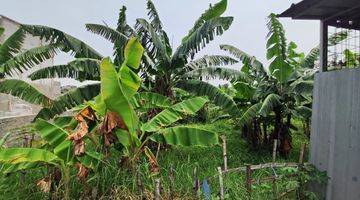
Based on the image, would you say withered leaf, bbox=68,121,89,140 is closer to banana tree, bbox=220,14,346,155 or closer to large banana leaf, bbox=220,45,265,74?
banana tree, bbox=220,14,346,155

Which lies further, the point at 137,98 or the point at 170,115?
the point at 137,98

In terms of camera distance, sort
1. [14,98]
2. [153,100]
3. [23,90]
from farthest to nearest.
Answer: [14,98] < [23,90] < [153,100]

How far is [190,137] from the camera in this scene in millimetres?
6434

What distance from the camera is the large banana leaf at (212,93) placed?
9.05m

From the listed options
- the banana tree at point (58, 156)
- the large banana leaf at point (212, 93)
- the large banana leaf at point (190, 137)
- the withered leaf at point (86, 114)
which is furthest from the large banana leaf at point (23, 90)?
the large banana leaf at point (212, 93)

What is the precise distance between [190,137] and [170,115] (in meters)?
0.63

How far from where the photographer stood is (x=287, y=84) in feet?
33.1

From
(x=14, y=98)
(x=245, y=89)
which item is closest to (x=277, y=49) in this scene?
(x=245, y=89)

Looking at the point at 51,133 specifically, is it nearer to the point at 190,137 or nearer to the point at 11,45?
the point at 190,137

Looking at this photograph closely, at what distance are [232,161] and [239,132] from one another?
11.9 ft

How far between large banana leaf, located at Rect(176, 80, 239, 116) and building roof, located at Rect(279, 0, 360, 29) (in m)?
3.22

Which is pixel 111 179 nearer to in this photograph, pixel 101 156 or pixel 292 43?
pixel 101 156

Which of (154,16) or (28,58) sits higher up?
(154,16)

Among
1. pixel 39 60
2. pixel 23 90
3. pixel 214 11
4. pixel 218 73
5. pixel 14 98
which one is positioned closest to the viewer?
pixel 23 90
